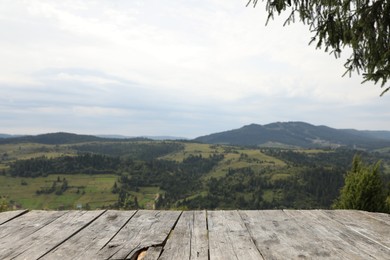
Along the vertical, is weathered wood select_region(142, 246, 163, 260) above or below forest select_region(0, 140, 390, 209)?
above

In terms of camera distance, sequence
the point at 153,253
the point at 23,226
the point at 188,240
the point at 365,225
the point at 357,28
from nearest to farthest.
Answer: the point at 153,253
the point at 188,240
the point at 23,226
the point at 365,225
the point at 357,28

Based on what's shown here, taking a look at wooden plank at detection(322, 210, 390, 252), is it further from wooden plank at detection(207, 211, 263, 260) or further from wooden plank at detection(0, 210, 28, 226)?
wooden plank at detection(0, 210, 28, 226)

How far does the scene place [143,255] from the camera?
6.63 feet

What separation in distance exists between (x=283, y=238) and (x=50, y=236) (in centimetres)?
177

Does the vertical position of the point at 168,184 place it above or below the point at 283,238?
below

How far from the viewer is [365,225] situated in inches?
109

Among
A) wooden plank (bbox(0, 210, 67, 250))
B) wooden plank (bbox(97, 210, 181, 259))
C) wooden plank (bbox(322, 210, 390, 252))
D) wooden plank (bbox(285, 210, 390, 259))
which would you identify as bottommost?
wooden plank (bbox(322, 210, 390, 252))

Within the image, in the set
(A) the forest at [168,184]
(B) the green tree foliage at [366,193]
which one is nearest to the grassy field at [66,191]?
(A) the forest at [168,184]

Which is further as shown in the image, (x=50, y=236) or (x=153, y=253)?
(x=50, y=236)

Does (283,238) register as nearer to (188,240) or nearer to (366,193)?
(188,240)

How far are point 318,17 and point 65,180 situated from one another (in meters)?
177

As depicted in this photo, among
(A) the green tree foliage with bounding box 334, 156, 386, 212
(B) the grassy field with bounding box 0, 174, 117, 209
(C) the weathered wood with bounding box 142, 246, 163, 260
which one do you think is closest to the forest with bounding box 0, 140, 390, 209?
(B) the grassy field with bounding box 0, 174, 117, 209

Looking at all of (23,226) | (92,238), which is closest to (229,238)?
(92,238)

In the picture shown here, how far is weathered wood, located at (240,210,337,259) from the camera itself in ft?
6.73
